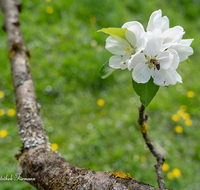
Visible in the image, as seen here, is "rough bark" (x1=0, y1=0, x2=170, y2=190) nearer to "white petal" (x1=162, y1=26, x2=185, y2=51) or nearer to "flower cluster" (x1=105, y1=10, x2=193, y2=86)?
"flower cluster" (x1=105, y1=10, x2=193, y2=86)

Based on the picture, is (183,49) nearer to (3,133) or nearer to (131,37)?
(131,37)

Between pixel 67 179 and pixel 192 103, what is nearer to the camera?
pixel 67 179

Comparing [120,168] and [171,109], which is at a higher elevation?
[171,109]

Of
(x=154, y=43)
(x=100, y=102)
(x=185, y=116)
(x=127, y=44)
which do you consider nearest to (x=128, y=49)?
(x=127, y=44)

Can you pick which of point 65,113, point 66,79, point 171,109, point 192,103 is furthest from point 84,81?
point 192,103

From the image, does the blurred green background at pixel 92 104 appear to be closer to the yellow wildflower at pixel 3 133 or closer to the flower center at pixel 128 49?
the yellow wildflower at pixel 3 133

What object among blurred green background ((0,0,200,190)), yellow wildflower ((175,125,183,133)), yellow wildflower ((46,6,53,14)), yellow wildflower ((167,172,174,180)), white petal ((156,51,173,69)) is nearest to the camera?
white petal ((156,51,173,69))

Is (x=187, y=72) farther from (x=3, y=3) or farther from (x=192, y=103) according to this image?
(x=3, y=3)

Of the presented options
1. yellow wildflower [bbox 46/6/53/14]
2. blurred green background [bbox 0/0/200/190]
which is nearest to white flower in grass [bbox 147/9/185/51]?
blurred green background [bbox 0/0/200/190]
